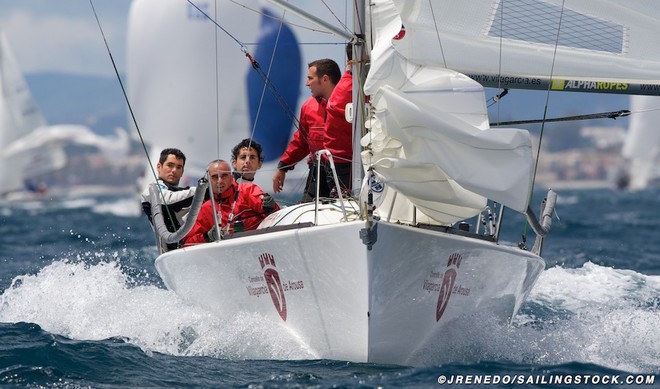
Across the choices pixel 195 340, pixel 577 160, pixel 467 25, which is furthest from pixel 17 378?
pixel 577 160

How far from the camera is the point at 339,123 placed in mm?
7676

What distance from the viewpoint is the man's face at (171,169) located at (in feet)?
27.4

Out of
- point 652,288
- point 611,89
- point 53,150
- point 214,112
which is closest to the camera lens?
point 611,89

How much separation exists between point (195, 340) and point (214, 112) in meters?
14.7

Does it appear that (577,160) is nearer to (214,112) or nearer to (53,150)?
(53,150)

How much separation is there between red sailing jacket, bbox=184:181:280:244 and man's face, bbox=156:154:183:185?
54cm

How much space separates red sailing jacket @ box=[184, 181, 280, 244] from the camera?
7.84 meters

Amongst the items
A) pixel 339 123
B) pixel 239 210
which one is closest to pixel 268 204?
pixel 239 210

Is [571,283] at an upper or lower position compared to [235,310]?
lower

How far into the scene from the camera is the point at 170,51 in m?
→ 22.5

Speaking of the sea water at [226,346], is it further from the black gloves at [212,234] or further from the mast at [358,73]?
the mast at [358,73]

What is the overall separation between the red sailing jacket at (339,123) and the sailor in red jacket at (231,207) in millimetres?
580

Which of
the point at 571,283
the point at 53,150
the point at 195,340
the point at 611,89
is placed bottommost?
the point at 53,150

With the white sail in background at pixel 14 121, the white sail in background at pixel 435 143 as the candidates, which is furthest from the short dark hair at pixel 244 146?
the white sail in background at pixel 14 121
